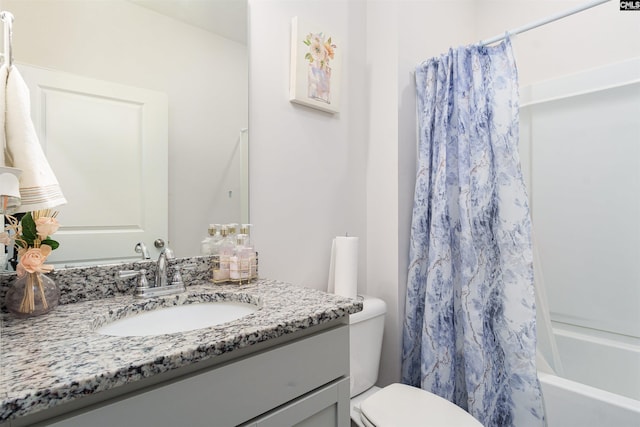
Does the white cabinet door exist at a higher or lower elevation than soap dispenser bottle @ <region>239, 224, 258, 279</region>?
higher

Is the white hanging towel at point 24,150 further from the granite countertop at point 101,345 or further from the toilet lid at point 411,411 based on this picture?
the toilet lid at point 411,411

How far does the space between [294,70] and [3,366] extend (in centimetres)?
131

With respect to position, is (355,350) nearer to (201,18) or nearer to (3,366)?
(3,366)

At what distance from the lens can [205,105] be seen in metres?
1.24

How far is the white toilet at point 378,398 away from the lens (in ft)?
3.83

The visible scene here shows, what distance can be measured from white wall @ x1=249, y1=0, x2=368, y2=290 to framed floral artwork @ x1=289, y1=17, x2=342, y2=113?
3 cm

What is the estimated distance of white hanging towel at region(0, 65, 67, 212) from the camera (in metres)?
0.78

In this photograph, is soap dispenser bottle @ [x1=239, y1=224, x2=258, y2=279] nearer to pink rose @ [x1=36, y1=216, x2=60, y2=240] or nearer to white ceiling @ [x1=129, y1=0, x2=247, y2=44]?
pink rose @ [x1=36, y1=216, x2=60, y2=240]

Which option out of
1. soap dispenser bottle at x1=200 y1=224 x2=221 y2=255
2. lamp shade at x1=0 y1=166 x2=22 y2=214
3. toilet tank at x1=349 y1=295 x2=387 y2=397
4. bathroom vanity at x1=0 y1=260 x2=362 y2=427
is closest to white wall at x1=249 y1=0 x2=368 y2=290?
soap dispenser bottle at x1=200 y1=224 x2=221 y2=255

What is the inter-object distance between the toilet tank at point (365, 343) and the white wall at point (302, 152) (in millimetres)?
272

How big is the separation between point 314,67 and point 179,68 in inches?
23.8

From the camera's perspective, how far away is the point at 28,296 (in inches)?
31.2

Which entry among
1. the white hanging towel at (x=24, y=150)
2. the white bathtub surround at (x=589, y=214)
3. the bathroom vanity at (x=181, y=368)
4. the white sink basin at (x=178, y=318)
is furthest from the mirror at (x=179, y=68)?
the white bathtub surround at (x=589, y=214)

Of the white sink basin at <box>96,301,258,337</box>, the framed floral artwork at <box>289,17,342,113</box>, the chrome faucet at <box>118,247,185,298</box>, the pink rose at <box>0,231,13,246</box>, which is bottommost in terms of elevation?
the white sink basin at <box>96,301,258,337</box>
